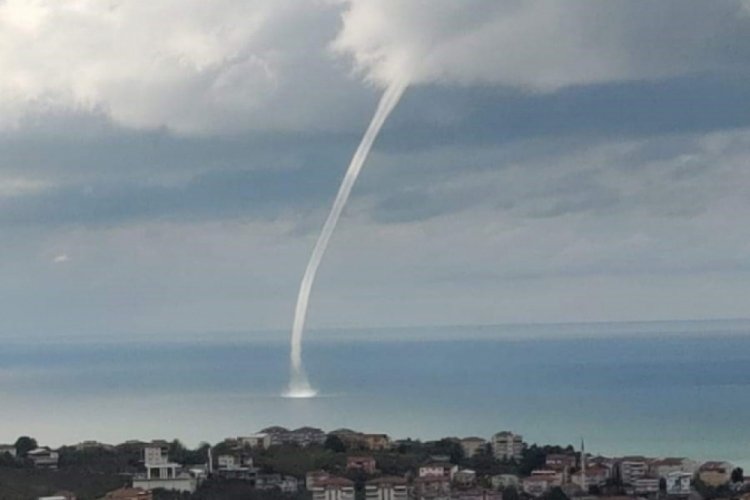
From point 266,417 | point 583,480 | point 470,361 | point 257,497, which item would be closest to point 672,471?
point 583,480

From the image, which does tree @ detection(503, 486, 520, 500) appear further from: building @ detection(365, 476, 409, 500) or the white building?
the white building

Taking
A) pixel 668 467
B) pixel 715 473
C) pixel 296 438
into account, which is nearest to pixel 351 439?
pixel 296 438

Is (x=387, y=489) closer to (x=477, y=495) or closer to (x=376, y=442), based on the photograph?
(x=477, y=495)

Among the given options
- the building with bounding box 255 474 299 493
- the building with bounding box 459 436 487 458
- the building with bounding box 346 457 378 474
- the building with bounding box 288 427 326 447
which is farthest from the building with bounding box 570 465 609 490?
the building with bounding box 288 427 326 447

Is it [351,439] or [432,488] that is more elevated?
[351,439]

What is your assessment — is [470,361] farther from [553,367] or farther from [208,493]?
[208,493]

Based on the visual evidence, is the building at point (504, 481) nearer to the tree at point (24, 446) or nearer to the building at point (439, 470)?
the building at point (439, 470)
